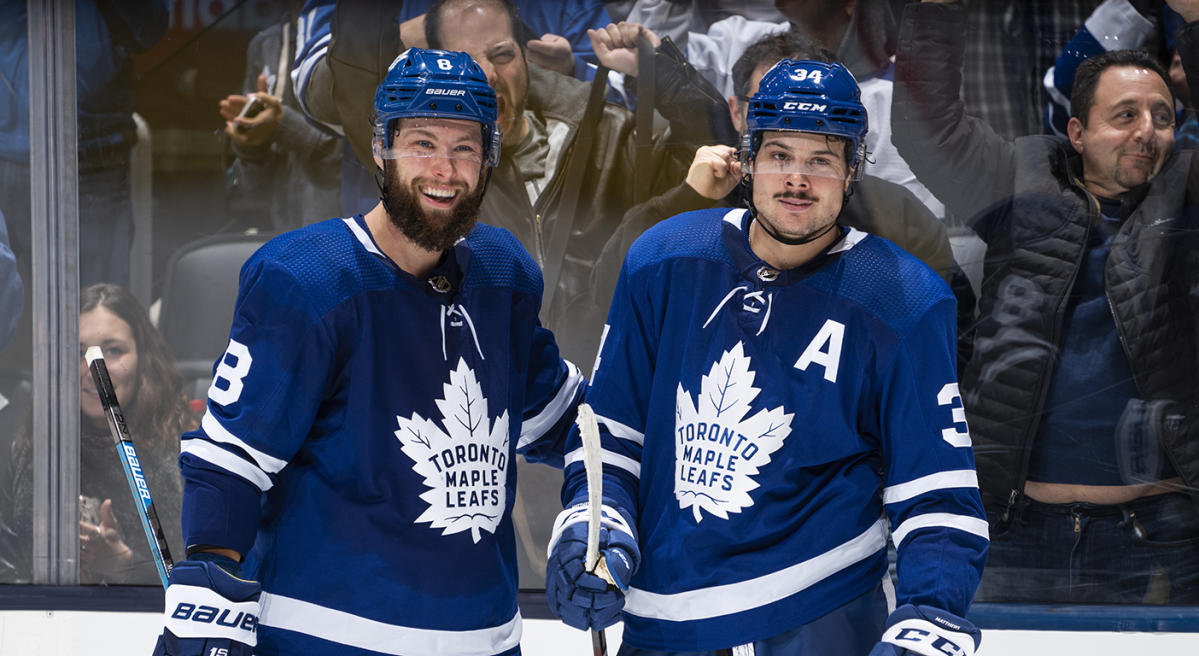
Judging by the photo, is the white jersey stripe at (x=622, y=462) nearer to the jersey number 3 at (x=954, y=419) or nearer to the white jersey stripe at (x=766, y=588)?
the white jersey stripe at (x=766, y=588)

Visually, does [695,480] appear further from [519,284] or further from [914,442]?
[519,284]

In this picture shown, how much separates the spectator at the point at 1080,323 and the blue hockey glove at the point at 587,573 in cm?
171

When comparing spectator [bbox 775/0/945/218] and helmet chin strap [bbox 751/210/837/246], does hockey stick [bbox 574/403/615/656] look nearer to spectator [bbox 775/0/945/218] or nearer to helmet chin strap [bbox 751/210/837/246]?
helmet chin strap [bbox 751/210/837/246]

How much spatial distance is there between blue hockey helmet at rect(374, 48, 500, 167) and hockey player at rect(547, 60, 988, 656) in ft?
1.31

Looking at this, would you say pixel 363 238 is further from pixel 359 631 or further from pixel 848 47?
pixel 848 47

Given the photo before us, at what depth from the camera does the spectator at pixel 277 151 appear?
3041 millimetres

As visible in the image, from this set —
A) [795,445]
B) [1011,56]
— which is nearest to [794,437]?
[795,445]

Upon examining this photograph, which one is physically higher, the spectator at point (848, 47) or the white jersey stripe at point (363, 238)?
the spectator at point (848, 47)

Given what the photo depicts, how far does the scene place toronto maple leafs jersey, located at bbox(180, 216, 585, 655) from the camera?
154 cm

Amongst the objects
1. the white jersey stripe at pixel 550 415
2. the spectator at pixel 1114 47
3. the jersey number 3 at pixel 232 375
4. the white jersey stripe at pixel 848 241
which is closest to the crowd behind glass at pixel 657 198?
the spectator at pixel 1114 47

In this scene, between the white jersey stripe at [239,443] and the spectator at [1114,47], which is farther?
the spectator at [1114,47]

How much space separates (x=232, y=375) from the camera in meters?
1.55

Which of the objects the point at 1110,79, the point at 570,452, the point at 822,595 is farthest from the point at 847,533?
the point at 1110,79

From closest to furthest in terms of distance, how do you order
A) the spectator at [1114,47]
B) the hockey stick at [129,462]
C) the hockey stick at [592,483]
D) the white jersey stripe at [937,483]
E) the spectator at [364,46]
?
the hockey stick at [592,483]
the white jersey stripe at [937,483]
the hockey stick at [129,462]
the spectator at [1114,47]
the spectator at [364,46]
